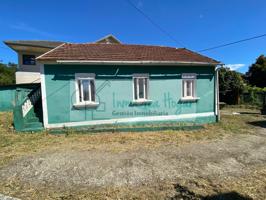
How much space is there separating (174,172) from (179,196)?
1039 millimetres

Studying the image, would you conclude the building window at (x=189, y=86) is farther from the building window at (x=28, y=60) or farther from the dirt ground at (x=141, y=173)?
the building window at (x=28, y=60)

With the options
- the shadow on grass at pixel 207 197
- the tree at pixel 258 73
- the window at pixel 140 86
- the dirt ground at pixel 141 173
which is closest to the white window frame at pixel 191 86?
the window at pixel 140 86

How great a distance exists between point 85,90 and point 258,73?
34069mm

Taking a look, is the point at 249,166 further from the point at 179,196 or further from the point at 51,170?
the point at 51,170

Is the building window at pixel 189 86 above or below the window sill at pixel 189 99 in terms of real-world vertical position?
above

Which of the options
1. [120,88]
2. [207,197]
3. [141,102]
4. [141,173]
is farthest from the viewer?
[141,102]

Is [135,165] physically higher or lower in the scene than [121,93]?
lower

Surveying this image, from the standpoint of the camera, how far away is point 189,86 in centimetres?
1069

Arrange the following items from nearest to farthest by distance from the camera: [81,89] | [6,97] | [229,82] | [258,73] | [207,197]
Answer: [207,197] → [81,89] → [6,97] → [229,82] → [258,73]

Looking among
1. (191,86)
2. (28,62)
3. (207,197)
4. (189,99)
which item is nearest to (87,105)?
(189,99)

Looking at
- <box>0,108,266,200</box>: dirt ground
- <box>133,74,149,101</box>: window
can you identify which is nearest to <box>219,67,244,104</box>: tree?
<box>133,74,149,101</box>: window

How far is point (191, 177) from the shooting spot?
4.51 m

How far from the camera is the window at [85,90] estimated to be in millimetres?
9062

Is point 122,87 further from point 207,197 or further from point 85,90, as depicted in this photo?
point 207,197
